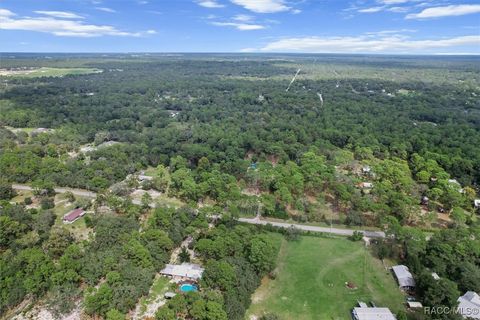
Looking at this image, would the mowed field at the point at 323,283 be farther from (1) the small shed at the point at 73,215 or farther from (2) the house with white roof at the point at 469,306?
(1) the small shed at the point at 73,215

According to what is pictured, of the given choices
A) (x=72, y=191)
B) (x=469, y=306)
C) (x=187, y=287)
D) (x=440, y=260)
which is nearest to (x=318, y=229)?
(x=440, y=260)

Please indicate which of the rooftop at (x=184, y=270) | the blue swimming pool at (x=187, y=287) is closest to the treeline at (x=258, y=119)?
the rooftop at (x=184, y=270)

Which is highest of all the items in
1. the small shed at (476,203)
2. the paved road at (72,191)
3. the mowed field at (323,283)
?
the small shed at (476,203)

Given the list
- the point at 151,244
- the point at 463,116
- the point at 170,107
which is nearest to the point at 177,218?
the point at 151,244

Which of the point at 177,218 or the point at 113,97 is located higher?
the point at 113,97

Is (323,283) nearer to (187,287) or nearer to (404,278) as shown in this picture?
(404,278)

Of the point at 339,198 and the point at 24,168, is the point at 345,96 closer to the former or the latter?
the point at 339,198

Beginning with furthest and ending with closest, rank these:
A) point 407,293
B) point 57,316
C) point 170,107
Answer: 1. point 170,107
2. point 407,293
3. point 57,316
